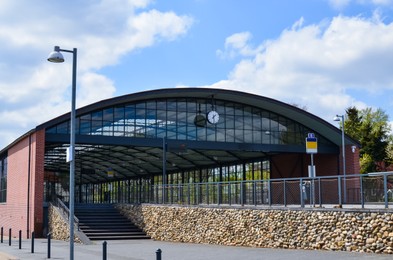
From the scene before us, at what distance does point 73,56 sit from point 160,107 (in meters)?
19.7

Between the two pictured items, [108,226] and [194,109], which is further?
[194,109]

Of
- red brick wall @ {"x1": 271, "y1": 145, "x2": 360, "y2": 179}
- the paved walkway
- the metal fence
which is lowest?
the paved walkway

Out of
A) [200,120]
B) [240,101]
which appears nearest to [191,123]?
[200,120]

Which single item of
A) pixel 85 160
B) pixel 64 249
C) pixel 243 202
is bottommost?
pixel 64 249

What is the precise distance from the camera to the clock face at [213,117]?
39719mm

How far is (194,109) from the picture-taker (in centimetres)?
3981

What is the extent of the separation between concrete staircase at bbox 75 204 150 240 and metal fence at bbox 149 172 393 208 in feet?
12.1

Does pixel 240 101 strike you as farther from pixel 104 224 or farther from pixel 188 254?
pixel 188 254

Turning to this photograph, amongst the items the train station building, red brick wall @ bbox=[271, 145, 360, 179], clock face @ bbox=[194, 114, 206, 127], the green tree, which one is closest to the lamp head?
the train station building

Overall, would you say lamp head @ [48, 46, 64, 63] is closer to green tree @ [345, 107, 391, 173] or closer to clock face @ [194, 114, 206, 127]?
clock face @ [194, 114, 206, 127]

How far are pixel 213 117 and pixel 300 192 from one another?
17.0m

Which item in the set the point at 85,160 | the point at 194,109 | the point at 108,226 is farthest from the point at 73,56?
the point at 85,160

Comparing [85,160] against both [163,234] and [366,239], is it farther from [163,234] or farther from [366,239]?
[366,239]

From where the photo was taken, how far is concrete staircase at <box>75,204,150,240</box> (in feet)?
107
